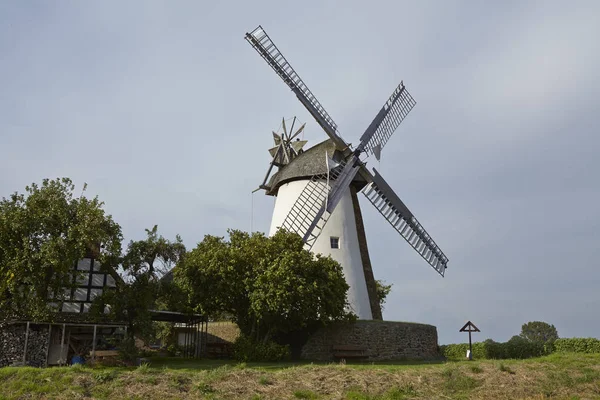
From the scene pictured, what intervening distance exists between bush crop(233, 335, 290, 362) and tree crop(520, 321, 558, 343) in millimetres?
66495

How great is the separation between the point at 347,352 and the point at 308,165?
10.0m

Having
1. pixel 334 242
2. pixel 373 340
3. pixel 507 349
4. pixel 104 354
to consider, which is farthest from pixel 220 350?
pixel 507 349

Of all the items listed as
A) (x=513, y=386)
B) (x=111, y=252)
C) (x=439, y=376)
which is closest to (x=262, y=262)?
(x=111, y=252)

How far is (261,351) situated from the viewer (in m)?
24.3

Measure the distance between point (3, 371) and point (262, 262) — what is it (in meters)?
10.5

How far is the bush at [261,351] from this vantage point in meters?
24.2

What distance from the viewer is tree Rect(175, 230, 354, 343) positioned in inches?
914

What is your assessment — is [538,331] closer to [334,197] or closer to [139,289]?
[334,197]

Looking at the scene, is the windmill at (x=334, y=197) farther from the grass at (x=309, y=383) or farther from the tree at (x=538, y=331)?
the tree at (x=538, y=331)

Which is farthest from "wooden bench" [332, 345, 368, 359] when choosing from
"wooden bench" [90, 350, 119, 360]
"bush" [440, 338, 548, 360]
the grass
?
"wooden bench" [90, 350, 119, 360]

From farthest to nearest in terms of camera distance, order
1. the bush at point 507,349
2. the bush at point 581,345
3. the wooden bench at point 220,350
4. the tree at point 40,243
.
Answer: the bush at point 507,349, the bush at point 581,345, the wooden bench at point 220,350, the tree at point 40,243

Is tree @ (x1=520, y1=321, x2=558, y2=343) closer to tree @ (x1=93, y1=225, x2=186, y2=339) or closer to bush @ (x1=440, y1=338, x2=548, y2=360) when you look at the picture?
bush @ (x1=440, y1=338, x2=548, y2=360)

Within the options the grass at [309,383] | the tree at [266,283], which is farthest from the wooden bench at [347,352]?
the grass at [309,383]

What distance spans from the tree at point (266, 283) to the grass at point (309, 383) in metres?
5.38
